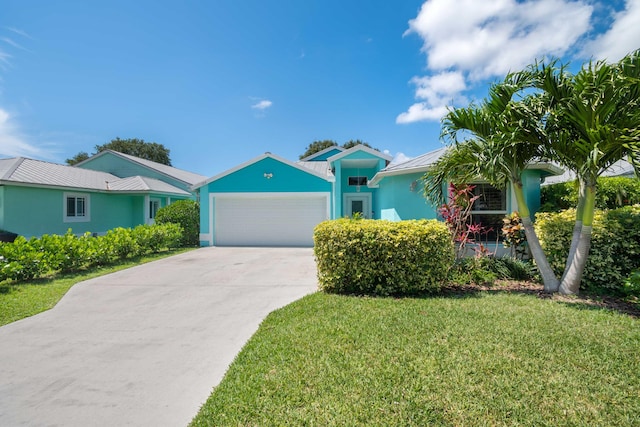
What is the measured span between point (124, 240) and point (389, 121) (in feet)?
46.9

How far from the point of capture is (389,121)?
16891 millimetres

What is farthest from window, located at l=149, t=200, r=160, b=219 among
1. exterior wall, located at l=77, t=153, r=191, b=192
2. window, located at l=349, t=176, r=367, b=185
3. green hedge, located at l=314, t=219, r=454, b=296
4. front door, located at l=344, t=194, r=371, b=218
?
green hedge, located at l=314, t=219, r=454, b=296

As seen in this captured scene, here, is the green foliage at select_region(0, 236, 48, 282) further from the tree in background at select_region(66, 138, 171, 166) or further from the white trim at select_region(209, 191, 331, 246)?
the tree in background at select_region(66, 138, 171, 166)

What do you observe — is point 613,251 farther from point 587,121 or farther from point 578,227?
point 587,121

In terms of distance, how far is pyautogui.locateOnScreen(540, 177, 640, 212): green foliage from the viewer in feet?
29.3

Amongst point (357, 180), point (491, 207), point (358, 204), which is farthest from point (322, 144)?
point (491, 207)

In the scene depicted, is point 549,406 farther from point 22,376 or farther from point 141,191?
point 141,191

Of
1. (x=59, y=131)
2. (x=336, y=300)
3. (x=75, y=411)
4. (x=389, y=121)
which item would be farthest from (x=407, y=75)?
Answer: (x=59, y=131)

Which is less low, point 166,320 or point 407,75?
point 407,75

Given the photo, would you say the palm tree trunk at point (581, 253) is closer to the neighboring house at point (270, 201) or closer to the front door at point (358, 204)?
the neighboring house at point (270, 201)

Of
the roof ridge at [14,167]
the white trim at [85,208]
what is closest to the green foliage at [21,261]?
the roof ridge at [14,167]

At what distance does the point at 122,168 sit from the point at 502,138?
2577 centimetres

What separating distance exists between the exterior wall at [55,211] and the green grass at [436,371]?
54.7ft

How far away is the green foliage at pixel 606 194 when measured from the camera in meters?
8.92
